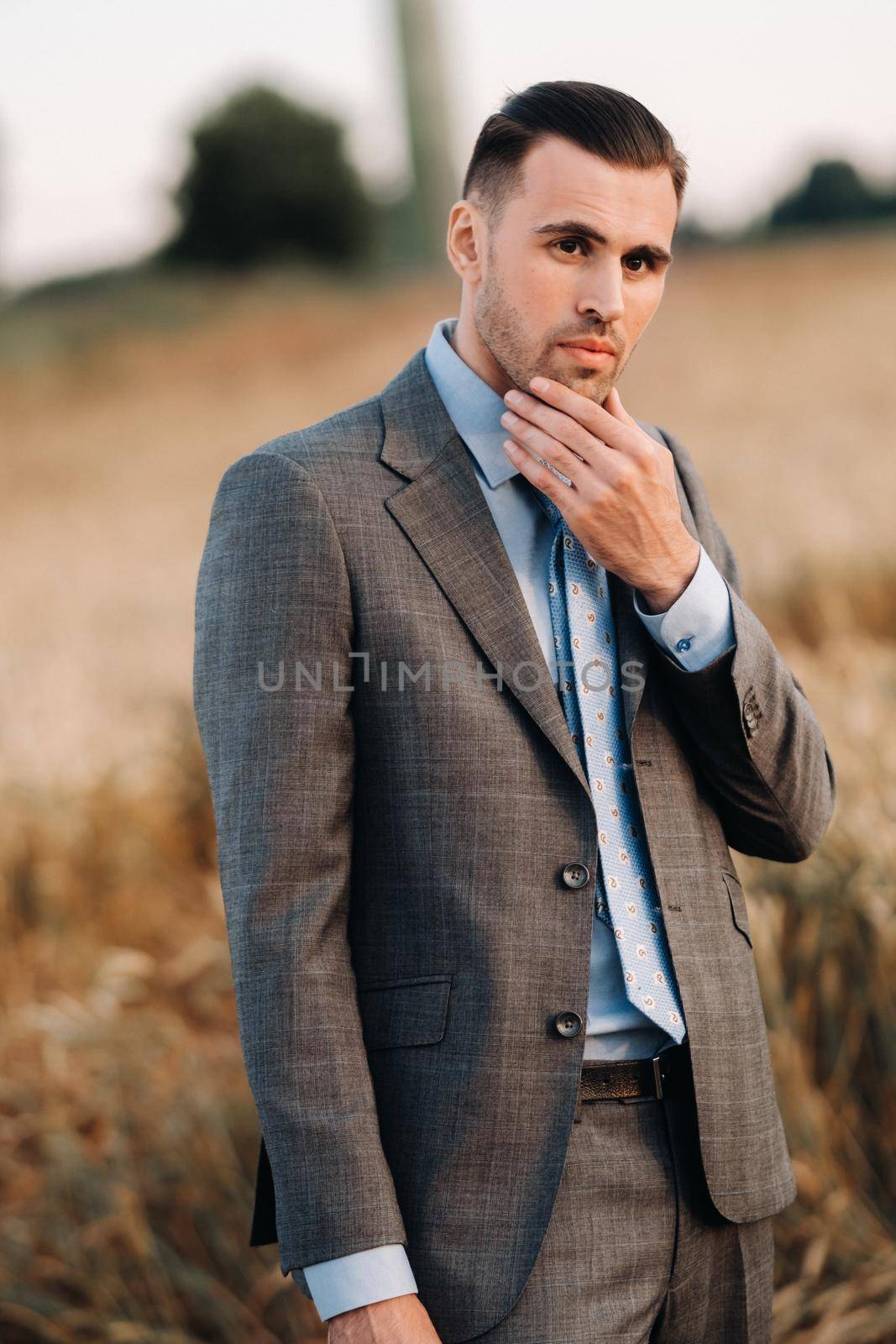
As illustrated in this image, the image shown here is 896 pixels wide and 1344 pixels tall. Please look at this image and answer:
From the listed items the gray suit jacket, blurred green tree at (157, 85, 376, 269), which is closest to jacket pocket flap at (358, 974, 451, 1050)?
the gray suit jacket

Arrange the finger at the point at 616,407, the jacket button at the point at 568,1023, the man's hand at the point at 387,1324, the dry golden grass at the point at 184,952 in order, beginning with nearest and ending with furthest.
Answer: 1. the man's hand at the point at 387,1324
2. the jacket button at the point at 568,1023
3. the finger at the point at 616,407
4. the dry golden grass at the point at 184,952

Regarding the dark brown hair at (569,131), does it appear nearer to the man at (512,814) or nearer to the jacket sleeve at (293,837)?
the man at (512,814)

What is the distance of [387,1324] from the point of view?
4.01 feet

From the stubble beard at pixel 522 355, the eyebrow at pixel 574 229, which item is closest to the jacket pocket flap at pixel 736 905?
the stubble beard at pixel 522 355

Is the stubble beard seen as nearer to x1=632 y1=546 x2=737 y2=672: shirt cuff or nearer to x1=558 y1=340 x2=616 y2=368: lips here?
x1=558 y1=340 x2=616 y2=368: lips

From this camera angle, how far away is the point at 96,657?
5.80 m

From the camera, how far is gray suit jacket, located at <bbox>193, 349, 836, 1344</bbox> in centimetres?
129

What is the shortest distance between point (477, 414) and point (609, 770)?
1.48 feet

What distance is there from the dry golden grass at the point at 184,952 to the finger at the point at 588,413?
1515 mm

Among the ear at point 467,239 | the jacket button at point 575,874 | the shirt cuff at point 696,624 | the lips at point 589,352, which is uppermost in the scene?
the ear at point 467,239

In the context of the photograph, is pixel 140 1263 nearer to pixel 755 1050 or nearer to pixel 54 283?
pixel 755 1050

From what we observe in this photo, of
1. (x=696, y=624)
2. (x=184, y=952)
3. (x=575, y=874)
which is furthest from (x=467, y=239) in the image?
(x=184, y=952)

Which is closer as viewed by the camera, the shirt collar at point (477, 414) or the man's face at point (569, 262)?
the man's face at point (569, 262)

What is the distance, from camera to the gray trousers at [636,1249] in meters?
1.31
